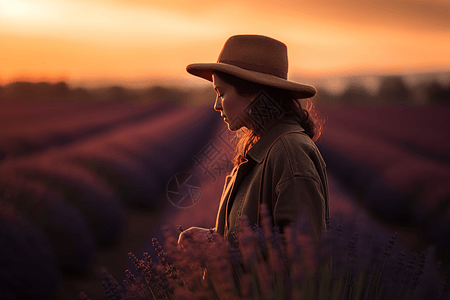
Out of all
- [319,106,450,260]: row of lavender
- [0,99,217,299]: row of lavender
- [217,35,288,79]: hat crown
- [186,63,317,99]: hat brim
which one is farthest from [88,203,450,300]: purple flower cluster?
[319,106,450,260]: row of lavender

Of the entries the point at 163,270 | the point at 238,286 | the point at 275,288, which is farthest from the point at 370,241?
the point at 163,270

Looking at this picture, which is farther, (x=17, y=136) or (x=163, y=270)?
(x=17, y=136)

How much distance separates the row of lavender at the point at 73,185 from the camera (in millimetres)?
2793

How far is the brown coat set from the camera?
1.29 m

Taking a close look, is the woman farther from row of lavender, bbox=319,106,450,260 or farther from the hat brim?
row of lavender, bbox=319,106,450,260

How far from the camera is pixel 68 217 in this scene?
13.2 ft

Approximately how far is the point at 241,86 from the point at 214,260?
889 millimetres

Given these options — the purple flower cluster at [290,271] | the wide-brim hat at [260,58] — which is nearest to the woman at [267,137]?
the wide-brim hat at [260,58]

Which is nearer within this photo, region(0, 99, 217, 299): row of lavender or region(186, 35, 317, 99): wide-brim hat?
region(186, 35, 317, 99): wide-brim hat

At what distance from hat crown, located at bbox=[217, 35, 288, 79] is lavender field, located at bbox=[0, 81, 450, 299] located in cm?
74

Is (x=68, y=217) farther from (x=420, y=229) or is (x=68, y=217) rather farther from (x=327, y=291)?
(x=420, y=229)

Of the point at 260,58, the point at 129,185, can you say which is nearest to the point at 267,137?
the point at 260,58

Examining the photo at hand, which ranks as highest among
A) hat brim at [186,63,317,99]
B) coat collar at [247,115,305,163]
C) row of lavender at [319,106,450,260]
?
hat brim at [186,63,317,99]

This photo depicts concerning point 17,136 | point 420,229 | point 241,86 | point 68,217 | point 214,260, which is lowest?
point 420,229
